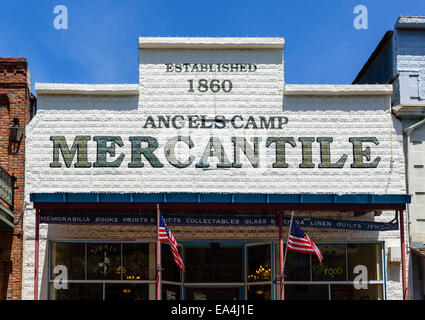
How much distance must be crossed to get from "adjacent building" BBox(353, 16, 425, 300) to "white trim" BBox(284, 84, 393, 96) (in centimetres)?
73

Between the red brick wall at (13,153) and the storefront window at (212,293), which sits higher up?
the red brick wall at (13,153)

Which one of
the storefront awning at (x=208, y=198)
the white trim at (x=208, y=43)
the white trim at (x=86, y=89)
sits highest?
the white trim at (x=208, y=43)

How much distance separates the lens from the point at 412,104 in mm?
18609

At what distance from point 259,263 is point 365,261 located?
3.20 meters

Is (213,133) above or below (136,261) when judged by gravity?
above

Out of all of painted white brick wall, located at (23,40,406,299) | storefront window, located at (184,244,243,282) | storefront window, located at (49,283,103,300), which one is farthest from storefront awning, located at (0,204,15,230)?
storefront window, located at (184,244,243,282)

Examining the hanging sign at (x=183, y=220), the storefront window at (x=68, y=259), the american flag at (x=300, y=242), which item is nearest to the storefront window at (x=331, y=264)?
the hanging sign at (x=183, y=220)

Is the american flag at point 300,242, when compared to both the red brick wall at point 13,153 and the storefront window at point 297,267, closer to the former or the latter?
the storefront window at point 297,267

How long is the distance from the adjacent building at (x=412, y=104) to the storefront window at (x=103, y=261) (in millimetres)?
8843

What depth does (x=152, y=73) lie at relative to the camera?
732 inches

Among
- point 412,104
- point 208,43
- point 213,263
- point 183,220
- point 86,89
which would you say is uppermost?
point 208,43

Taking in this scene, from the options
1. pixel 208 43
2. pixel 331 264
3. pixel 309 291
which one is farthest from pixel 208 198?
pixel 208 43

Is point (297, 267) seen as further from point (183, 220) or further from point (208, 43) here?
point (208, 43)

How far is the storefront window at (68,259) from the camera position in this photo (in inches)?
690
